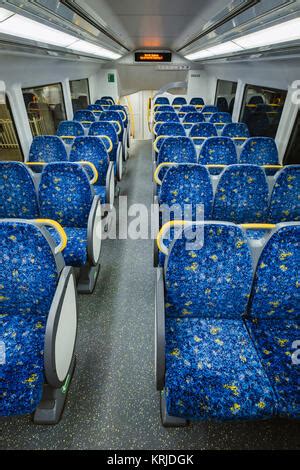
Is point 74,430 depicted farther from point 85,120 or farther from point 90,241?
point 85,120

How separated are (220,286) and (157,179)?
1869 mm

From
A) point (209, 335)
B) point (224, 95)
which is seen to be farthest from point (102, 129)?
point (224, 95)

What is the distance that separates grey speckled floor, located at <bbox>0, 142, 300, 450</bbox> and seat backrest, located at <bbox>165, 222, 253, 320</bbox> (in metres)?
0.64

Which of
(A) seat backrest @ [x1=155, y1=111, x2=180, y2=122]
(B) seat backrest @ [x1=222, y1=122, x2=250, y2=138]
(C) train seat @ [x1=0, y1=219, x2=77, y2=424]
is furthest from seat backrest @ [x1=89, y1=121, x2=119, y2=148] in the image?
(C) train seat @ [x1=0, y1=219, x2=77, y2=424]

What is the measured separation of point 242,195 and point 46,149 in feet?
8.60

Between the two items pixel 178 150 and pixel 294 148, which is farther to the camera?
pixel 294 148

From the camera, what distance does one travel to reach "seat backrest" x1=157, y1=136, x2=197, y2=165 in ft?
11.0

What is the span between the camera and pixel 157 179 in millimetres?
3070

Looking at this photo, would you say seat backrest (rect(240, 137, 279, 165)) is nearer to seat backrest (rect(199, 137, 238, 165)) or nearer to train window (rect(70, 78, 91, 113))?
seat backrest (rect(199, 137, 238, 165))

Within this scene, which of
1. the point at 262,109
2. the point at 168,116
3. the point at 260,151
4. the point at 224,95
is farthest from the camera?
the point at 224,95

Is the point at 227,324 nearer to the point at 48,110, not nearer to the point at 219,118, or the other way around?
the point at 219,118

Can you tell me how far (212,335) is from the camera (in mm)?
1532

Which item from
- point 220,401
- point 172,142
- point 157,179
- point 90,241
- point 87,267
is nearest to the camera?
point 220,401

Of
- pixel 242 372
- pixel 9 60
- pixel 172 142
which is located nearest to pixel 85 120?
pixel 9 60
